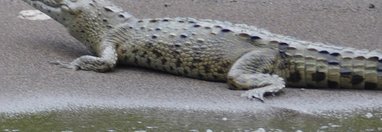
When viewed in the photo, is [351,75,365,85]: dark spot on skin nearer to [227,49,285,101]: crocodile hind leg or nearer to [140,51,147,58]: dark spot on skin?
[227,49,285,101]: crocodile hind leg

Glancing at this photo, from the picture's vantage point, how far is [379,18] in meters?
8.03

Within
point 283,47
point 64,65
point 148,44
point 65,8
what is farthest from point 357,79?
point 65,8

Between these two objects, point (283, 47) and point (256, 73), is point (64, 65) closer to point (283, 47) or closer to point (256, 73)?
point (256, 73)

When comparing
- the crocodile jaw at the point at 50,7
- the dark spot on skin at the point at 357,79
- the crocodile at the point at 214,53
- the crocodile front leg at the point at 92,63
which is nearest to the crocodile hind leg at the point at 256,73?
the crocodile at the point at 214,53

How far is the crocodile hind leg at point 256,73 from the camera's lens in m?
5.66

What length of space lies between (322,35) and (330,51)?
1605 millimetres

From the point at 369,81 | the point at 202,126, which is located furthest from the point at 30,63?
the point at 369,81

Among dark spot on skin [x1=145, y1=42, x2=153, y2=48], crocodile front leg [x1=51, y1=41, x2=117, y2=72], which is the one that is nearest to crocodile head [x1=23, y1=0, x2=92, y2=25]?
crocodile front leg [x1=51, y1=41, x2=117, y2=72]

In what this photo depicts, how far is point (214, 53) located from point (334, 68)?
0.81m

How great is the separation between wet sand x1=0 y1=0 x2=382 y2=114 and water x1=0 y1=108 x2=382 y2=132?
107 mm

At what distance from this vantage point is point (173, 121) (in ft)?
16.2

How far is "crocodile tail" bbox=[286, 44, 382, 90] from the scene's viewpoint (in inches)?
226

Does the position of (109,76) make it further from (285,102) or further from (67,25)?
(285,102)

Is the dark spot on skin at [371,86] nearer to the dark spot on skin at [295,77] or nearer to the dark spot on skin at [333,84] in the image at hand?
the dark spot on skin at [333,84]
